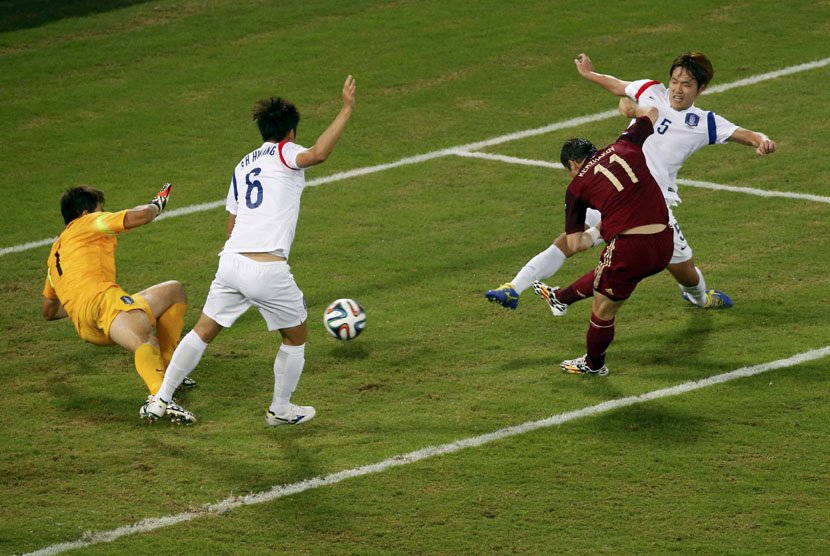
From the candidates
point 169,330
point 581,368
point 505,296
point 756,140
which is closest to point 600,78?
point 756,140

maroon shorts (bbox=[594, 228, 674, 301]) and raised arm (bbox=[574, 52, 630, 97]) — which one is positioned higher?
raised arm (bbox=[574, 52, 630, 97])

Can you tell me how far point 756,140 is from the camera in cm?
888

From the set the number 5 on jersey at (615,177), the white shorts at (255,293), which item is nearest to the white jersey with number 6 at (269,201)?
the white shorts at (255,293)

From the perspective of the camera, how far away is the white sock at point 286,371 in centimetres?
762

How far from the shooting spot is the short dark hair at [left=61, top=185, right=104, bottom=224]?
28.4 feet

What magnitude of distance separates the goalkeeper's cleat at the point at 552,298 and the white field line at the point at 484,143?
4.61 m

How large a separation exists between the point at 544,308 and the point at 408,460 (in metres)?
3.05

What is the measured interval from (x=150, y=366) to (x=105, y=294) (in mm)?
736

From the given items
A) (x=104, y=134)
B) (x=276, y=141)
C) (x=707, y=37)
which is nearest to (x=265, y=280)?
(x=276, y=141)

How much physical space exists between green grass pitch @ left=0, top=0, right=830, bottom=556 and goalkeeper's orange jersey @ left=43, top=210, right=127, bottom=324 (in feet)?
2.51

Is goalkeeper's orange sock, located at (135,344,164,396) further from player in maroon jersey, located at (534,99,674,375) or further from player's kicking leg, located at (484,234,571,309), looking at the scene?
player in maroon jersey, located at (534,99,674,375)

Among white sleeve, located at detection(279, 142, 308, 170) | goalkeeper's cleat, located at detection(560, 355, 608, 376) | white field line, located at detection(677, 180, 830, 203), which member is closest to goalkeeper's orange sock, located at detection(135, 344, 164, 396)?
white sleeve, located at detection(279, 142, 308, 170)

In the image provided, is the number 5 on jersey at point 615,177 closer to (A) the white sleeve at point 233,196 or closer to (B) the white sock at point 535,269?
(B) the white sock at point 535,269

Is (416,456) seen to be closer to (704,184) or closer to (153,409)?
(153,409)
